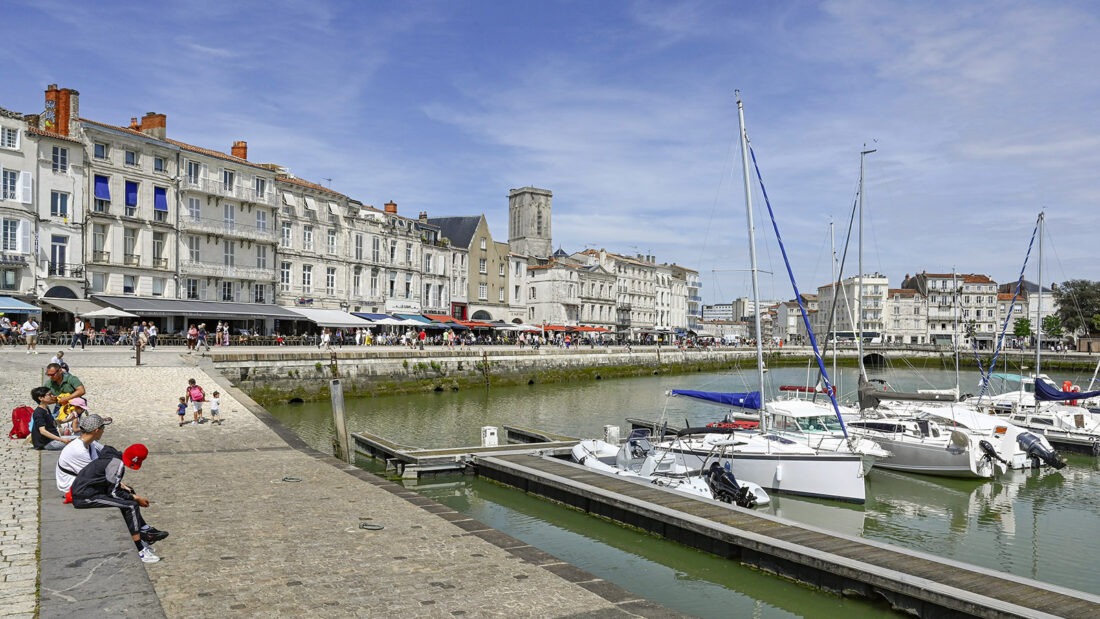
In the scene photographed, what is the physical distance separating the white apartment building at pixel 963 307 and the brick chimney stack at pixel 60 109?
120206 millimetres

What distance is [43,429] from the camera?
49.9 ft

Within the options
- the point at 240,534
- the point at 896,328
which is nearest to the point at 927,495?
the point at 240,534

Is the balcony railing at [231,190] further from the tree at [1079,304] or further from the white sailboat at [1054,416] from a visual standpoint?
the tree at [1079,304]

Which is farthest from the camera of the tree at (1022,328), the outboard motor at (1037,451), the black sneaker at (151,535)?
the tree at (1022,328)

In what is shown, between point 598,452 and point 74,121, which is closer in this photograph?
point 598,452

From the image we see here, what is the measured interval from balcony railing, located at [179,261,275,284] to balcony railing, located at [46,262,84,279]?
6.31 m

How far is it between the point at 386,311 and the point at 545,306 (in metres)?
28.9

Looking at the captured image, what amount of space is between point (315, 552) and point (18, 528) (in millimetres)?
3908

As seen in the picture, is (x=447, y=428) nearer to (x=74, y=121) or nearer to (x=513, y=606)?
(x=513, y=606)

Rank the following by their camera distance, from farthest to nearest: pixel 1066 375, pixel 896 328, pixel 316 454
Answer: pixel 896 328
pixel 1066 375
pixel 316 454

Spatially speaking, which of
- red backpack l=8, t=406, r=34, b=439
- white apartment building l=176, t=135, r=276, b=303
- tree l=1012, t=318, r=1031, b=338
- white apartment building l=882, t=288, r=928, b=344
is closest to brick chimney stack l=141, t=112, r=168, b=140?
white apartment building l=176, t=135, r=276, b=303

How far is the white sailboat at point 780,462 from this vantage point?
18641mm

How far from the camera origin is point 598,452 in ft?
70.0

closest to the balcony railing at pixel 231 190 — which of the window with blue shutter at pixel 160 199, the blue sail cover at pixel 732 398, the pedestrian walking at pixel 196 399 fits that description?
the window with blue shutter at pixel 160 199
